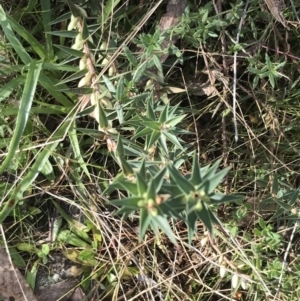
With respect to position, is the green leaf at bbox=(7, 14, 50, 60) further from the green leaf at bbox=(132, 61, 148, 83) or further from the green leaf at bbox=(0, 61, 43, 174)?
the green leaf at bbox=(132, 61, 148, 83)

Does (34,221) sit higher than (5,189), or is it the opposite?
(5,189)

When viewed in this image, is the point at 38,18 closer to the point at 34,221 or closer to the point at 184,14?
the point at 184,14

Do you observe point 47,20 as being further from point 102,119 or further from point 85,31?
A: point 102,119

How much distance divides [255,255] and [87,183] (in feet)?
1.96

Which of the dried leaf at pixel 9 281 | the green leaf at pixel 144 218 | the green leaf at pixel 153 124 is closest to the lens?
the green leaf at pixel 144 218

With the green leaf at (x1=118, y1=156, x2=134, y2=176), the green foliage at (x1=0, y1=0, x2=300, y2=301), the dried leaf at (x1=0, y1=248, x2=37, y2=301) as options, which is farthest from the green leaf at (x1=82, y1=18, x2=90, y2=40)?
the dried leaf at (x1=0, y1=248, x2=37, y2=301)

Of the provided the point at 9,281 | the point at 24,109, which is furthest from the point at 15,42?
the point at 9,281

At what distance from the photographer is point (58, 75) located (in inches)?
66.1

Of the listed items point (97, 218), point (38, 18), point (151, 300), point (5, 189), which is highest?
point (38, 18)

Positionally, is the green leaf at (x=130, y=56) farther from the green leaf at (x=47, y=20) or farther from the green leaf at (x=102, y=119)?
the green leaf at (x=47, y=20)

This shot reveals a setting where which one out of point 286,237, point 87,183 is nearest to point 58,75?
point 87,183

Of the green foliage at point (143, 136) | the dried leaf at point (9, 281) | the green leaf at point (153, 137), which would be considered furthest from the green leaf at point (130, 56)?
the dried leaf at point (9, 281)

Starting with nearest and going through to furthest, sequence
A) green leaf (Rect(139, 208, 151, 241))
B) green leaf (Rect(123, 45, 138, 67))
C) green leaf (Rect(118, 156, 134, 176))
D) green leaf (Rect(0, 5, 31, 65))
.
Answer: green leaf (Rect(139, 208, 151, 241)) < green leaf (Rect(118, 156, 134, 176)) < green leaf (Rect(123, 45, 138, 67)) < green leaf (Rect(0, 5, 31, 65))

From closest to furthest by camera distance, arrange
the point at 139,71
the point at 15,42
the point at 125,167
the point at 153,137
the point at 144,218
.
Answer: the point at 144,218 → the point at 125,167 → the point at 153,137 → the point at 139,71 → the point at 15,42
